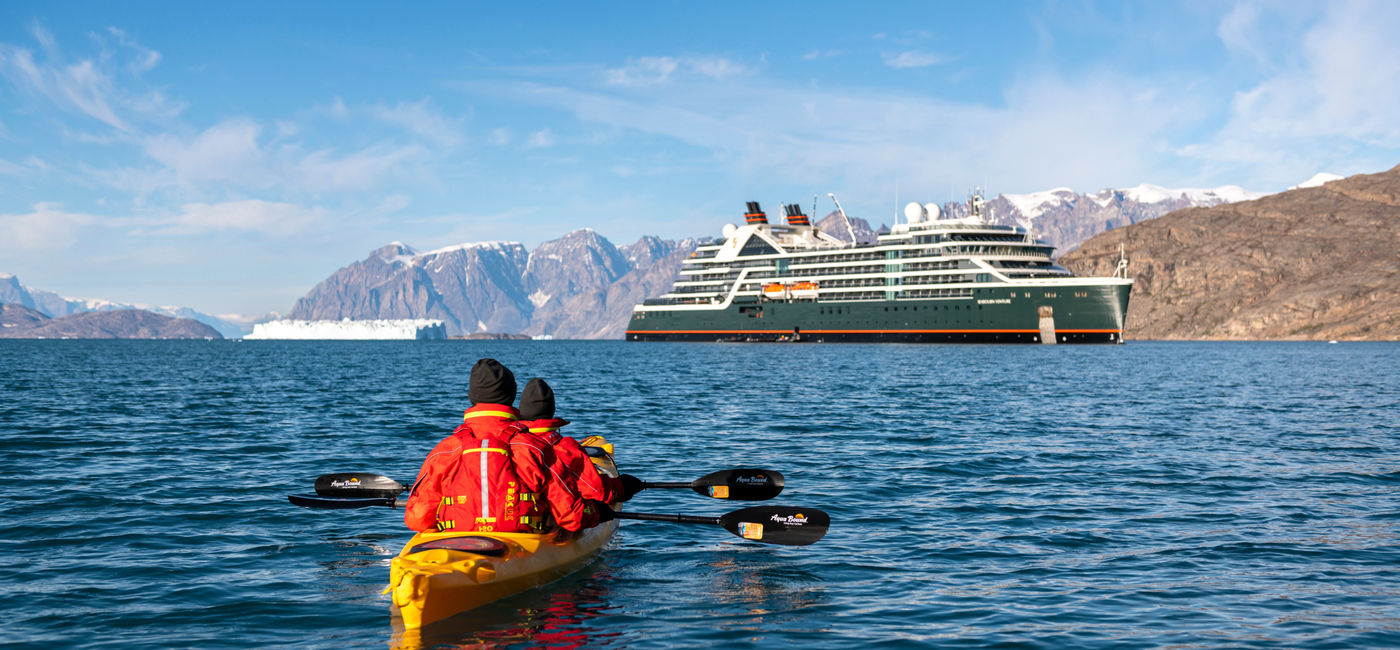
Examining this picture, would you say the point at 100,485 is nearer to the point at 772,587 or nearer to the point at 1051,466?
the point at 772,587

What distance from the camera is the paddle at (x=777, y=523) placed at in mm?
11125

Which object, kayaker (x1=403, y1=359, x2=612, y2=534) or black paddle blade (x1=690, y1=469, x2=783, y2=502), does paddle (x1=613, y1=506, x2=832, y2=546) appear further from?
black paddle blade (x1=690, y1=469, x2=783, y2=502)

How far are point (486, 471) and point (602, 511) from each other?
7.02 ft

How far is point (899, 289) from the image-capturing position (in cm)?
11156

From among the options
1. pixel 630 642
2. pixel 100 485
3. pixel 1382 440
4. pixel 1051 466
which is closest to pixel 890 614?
pixel 630 642

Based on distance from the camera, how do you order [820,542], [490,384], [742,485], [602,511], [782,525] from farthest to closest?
[742,485] → [820,542] → [782,525] → [602,511] → [490,384]

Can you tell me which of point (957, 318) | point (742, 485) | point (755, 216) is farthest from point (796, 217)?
point (742, 485)

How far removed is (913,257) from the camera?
367ft

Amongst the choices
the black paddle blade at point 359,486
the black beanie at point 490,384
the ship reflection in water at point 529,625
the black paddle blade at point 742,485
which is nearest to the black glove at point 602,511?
the ship reflection in water at point 529,625

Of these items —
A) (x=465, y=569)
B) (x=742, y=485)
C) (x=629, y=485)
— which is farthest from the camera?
(x=742, y=485)

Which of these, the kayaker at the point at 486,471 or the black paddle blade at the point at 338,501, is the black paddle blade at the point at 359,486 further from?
the kayaker at the point at 486,471

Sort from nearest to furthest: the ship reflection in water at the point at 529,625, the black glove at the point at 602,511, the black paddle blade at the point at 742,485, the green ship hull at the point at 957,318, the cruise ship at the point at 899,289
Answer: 1. the ship reflection in water at the point at 529,625
2. the black glove at the point at 602,511
3. the black paddle blade at the point at 742,485
4. the green ship hull at the point at 957,318
5. the cruise ship at the point at 899,289

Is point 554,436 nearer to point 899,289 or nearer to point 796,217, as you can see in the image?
point 899,289

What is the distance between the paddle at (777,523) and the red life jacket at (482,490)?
7.22 feet
